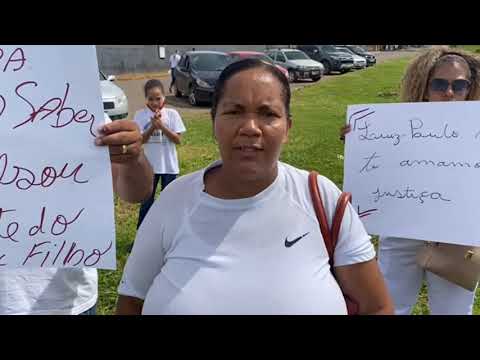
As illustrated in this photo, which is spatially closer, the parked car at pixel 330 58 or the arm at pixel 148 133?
the arm at pixel 148 133

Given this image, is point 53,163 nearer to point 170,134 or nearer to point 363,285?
point 363,285

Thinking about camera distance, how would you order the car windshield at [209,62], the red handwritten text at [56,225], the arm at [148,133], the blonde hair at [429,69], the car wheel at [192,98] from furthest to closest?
the car windshield at [209,62] < the car wheel at [192,98] < the arm at [148,133] < the blonde hair at [429,69] < the red handwritten text at [56,225]

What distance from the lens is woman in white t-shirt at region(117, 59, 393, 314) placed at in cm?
142

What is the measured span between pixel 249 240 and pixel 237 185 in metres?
0.19

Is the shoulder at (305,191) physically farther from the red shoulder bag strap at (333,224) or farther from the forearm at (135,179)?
the forearm at (135,179)

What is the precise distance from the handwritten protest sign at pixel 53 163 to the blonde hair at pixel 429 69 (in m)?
1.59

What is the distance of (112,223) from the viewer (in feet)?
5.61

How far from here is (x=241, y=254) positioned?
1.44 meters

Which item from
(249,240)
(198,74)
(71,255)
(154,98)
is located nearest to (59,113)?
(71,255)

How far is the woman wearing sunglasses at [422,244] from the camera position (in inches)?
89.0

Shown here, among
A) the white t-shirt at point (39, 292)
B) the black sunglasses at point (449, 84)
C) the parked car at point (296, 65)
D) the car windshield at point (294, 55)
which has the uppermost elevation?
the black sunglasses at point (449, 84)

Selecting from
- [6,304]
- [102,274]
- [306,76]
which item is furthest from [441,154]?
[306,76]

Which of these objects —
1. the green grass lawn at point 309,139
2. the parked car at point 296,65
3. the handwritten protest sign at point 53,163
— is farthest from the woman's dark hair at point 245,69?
the parked car at point 296,65
